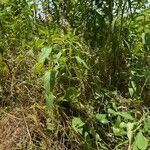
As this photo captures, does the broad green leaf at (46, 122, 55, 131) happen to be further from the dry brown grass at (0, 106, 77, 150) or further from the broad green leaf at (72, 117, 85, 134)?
the broad green leaf at (72, 117, 85, 134)

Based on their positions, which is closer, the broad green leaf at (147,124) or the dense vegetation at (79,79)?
the broad green leaf at (147,124)

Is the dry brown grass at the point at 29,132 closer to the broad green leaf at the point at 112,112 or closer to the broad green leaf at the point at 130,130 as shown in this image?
the broad green leaf at the point at 112,112

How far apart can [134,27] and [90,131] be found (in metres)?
0.75

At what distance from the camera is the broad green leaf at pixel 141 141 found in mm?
2211

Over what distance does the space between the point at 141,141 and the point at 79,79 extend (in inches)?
20.8

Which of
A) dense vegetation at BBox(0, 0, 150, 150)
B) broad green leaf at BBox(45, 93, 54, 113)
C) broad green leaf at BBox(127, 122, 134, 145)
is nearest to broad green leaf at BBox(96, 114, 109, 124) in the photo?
dense vegetation at BBox(0, 0, 150, 150)

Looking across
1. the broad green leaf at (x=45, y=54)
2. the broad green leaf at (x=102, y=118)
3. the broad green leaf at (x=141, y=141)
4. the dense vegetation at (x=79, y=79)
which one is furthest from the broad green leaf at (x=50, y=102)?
the broad green leaf at (x=141, y=141)

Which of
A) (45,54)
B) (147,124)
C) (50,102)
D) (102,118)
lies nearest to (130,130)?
(147,124)

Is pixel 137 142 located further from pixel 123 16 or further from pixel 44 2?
pixel 44 2

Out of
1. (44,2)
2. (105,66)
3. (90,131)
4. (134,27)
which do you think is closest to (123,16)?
(134,27)

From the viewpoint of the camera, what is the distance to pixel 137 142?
2.23 m

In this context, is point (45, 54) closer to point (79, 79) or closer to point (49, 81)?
point (49, 81)

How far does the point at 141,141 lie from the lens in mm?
2229

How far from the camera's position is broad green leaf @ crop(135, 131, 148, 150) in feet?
7.25
